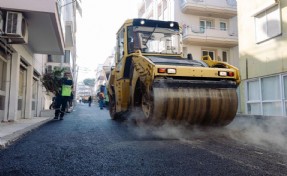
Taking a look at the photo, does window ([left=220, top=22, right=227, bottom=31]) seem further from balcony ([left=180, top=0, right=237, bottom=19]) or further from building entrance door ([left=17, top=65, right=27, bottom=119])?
building entrance door ([left=17, top=65, right=27, bottom=119])

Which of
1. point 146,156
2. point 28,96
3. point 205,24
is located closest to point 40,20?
point 28,96

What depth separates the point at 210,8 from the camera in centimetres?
2061

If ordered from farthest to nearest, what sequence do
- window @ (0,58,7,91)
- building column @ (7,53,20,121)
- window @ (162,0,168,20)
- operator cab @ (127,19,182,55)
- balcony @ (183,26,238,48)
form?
window @ (162,0,168,20)
balcony @ (183,26,238,48)
building column @ (7,53,20,121)
window @ (0,58,7,91)
operator cab @ (127,19,182,55)

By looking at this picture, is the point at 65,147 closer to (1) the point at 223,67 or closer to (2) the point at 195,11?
(1) the point at 223,67

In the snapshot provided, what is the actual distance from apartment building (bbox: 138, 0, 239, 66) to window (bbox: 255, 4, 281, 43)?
833 cm

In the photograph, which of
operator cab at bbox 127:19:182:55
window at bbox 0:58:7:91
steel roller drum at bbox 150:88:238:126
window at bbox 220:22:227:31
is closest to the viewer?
steel roller drum at bbox 150:88:238:126

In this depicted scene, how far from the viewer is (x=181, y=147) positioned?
4141 mm

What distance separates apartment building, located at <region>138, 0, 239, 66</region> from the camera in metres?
20.4

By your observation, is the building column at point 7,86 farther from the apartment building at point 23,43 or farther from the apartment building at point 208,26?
the apartment building at point 208,26

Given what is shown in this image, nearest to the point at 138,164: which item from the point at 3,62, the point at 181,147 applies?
the point at 181,147

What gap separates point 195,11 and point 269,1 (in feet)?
34.5

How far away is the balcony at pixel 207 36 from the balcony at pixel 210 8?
4.18 feet

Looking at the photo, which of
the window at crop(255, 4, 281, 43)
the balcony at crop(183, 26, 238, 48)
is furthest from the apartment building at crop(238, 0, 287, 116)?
the balcony at crop(183, 26, 238, 48)

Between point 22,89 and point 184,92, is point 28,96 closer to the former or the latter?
point 22,89
